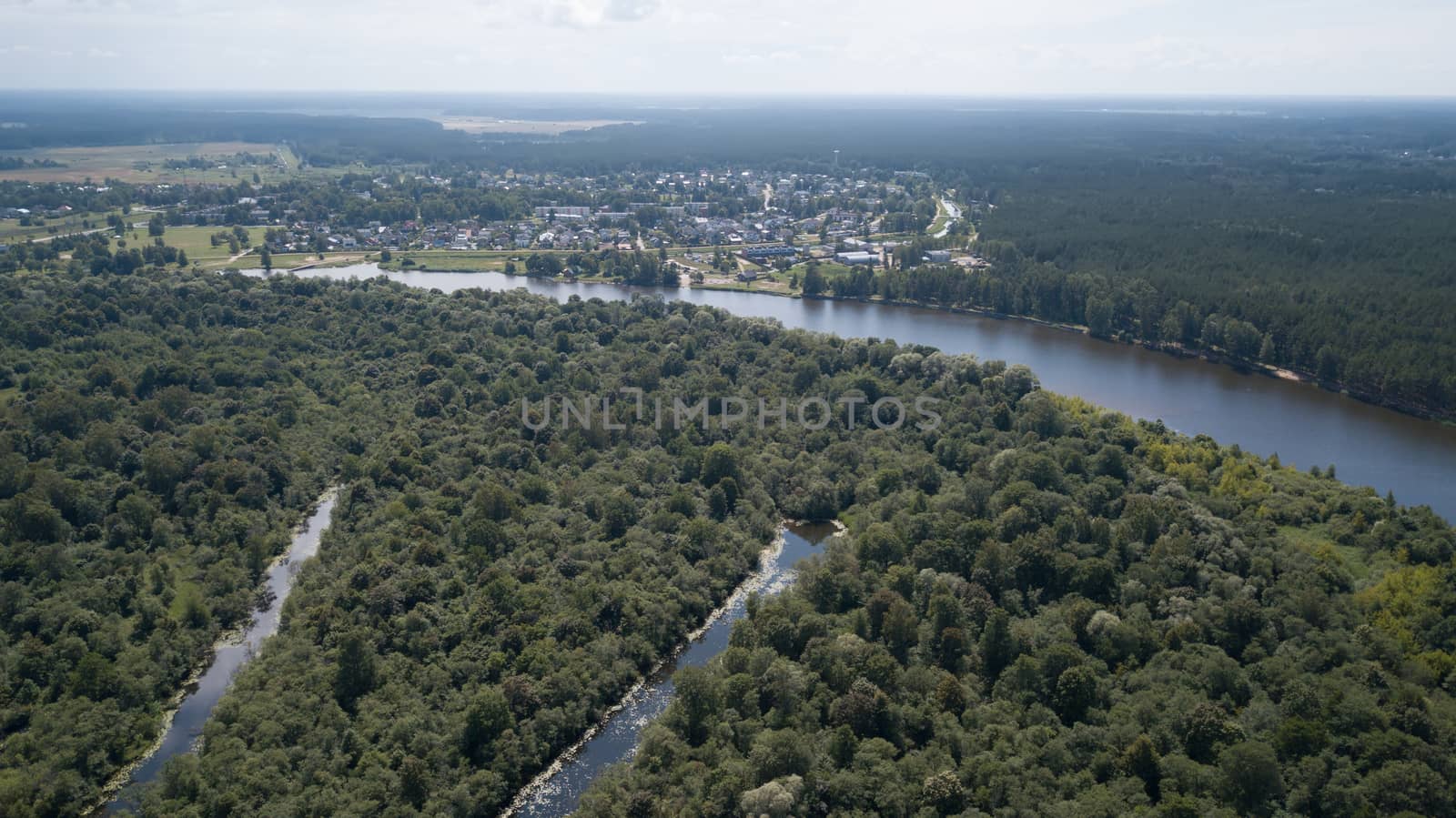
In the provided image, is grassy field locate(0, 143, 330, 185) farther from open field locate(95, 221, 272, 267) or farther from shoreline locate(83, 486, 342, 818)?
shoreline locate(83, 486, 342, 818)

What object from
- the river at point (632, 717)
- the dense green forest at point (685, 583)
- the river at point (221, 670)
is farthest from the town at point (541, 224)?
the river at point (221, 670)

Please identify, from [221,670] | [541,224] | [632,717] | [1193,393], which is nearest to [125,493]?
[221,670]

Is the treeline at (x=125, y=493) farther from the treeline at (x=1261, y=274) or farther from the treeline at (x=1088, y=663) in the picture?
the treeline at (x=1261, y=274)

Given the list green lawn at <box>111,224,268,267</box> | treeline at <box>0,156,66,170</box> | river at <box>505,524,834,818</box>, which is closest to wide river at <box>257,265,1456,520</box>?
green lawn at <box>111,224,268,267</box>

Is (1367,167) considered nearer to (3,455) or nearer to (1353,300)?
(1353,300)

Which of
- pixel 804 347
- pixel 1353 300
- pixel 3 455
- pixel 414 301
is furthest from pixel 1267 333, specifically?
pixel 3 455

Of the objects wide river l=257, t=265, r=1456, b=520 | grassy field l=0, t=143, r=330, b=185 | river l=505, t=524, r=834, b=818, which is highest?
grassy field l=0, t=143, r=330, b=185

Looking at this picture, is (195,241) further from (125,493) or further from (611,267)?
(125,493)
